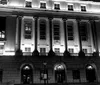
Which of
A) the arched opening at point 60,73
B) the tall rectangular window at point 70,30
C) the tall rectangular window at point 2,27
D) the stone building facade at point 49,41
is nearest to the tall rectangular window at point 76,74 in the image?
the stone building facade at point 49,41

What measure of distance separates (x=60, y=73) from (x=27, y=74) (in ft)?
A: 25.9

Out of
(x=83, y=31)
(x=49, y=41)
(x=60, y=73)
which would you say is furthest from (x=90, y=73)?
(x=49, y=41)

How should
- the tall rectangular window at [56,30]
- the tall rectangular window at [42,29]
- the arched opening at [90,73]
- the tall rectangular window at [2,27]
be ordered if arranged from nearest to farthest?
the tall rectangular window at [2,27]
the arched opening at [90,73]
the tall rectangular window at [42,29]
the tall rectangular window at [56,30]

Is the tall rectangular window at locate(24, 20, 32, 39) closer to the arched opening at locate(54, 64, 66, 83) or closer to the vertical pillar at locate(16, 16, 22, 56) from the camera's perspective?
the vertical pillar at locate(16, 16, 22, 56)

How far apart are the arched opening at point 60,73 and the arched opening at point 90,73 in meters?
5.90

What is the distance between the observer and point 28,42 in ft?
128

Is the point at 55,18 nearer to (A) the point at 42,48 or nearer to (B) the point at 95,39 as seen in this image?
(A) the point at 42,48

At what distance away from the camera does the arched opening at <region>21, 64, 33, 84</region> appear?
35.9 meters

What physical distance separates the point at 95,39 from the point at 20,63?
20431 millimetres

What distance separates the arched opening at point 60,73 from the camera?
37.4 m

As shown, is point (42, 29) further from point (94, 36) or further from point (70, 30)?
point (94, 36)

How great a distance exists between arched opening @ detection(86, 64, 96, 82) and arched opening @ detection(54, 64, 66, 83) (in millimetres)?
5903

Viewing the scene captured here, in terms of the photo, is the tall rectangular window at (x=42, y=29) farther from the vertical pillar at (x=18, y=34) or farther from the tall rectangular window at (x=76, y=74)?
the tall rectangular window at (x=76, y=74)

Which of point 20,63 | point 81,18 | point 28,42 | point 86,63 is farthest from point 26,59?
point 81,18
